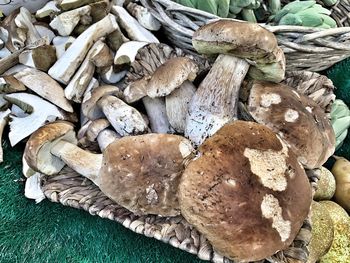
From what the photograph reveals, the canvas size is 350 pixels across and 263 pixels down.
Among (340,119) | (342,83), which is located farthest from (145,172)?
(342,83)

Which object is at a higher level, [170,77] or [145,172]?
[170,77]

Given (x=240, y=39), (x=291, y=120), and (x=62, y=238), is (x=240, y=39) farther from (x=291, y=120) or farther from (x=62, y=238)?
(x=62, y=238)

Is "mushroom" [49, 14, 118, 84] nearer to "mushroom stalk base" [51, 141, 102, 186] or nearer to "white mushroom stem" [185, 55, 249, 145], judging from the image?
"mushroom stalk base" [51, 141, 102, 186]

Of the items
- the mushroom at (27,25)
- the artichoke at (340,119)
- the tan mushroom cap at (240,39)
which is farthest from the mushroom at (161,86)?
the artichoke at (340,119)

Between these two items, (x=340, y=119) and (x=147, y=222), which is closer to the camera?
(x=147, y=222)

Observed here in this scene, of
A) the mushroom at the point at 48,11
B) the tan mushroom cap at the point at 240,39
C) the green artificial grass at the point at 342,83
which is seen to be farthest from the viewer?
the green artificial grass at the point at 342,83

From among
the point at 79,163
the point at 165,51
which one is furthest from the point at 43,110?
the point at 165,51

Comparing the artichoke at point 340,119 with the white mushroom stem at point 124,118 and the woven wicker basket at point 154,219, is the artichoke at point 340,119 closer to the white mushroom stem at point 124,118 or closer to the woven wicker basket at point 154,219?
the woven wicker basket at point 154,219
